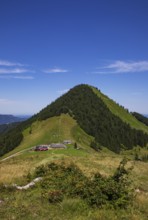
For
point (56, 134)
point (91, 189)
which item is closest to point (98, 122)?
point (56, 134)

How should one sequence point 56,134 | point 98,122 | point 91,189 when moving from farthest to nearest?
point 98,122 < point 56,134 < point 91,189

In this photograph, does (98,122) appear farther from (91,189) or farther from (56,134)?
(91,189)

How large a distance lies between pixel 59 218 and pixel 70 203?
1985mm

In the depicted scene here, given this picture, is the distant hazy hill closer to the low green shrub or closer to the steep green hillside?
the steep green hillside

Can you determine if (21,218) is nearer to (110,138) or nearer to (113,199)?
(113,199)

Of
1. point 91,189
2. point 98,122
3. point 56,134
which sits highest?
point 98,122

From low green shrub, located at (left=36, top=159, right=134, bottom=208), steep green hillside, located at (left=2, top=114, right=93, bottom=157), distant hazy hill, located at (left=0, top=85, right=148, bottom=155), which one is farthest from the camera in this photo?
distant hazy hill, located at (left=0, top=85, right=148, bottom=155)

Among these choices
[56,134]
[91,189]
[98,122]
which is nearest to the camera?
[91,189]

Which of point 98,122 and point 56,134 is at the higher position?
point 98,122

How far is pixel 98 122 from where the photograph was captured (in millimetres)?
154875

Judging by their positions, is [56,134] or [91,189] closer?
[91,189]

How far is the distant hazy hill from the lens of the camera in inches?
5212

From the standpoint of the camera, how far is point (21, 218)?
1372 cm

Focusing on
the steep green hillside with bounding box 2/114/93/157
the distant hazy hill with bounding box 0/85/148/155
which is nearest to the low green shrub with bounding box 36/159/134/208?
the steep green hillside with bounding box 2/114/93/157
